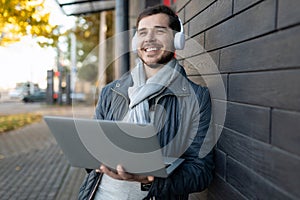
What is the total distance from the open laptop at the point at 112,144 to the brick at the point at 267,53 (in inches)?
19.8

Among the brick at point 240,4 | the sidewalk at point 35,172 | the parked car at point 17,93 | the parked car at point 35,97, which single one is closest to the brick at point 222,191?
the brick at point 240,4

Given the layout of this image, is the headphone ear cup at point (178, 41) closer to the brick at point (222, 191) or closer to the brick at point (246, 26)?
the brick at point (246, 26)

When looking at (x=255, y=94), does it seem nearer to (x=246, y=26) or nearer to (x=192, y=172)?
(x=246, y=26)

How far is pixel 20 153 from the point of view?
23.5 feet

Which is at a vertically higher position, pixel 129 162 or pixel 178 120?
pixel 178 120

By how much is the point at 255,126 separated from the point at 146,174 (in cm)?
49

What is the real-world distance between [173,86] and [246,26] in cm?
50

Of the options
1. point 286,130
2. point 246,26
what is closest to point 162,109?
point 246,26

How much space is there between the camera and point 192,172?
1.52 metres

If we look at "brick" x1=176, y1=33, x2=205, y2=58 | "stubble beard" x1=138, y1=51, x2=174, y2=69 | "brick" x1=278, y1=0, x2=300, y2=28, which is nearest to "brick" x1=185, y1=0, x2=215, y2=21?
"brick" x1=176, y1=33, x2=205, y2=58

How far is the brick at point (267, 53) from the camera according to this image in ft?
3.25

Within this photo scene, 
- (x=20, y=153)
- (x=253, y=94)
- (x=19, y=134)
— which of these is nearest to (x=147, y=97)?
(x=253, y=94)

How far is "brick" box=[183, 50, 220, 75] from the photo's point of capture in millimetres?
1844

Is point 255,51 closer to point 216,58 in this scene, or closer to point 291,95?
point 291,95
